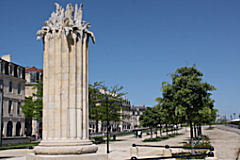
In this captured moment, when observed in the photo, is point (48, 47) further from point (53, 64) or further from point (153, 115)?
point (153, 115)

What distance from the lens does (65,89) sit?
472 inches

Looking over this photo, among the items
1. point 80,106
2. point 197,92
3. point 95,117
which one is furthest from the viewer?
point 95,117

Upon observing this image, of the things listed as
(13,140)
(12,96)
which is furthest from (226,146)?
(12,96)

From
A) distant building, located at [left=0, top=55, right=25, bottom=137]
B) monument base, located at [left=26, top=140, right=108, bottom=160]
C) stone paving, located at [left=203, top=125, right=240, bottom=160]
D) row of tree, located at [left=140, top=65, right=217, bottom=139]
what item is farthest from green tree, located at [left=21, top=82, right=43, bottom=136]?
monument base, located at [left=26, top=140, right=108, bottom=160]

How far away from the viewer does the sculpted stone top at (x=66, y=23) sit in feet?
41.2

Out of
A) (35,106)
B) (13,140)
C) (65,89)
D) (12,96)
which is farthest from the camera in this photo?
(12,96)

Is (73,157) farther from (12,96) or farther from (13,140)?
(12,96)

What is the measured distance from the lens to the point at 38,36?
13188 mm

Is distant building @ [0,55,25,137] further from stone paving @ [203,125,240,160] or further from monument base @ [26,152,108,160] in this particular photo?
monument base @ [26,152,108,160]

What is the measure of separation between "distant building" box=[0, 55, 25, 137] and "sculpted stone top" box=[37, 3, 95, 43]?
42.6 m

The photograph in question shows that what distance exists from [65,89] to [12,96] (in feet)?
156

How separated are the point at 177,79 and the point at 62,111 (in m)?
13.2

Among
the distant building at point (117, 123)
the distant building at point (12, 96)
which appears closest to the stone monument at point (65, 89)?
the distant building at point (117, 123)

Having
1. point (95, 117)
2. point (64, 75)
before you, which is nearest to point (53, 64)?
point (64, 75)
